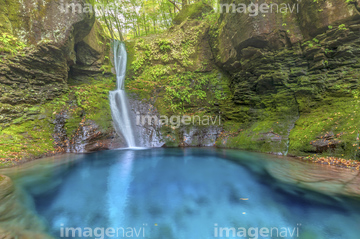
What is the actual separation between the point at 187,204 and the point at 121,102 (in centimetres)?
904

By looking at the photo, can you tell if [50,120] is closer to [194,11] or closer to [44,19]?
[44,19]

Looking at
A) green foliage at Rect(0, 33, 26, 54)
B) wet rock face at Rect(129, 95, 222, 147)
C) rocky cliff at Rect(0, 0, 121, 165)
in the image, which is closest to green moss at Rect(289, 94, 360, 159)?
wet rock face at Rect(129, 95, 222, 147)

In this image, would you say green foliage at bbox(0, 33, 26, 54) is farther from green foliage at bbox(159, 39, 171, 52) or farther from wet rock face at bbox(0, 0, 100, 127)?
green foliage at bbox(159, 39, 171, 52)

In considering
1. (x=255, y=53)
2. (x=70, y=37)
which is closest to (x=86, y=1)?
(x=70, y=37)

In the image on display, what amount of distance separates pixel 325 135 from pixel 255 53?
17.0 ft

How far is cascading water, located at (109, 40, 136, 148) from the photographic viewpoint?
968 cm

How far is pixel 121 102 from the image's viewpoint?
1086cm

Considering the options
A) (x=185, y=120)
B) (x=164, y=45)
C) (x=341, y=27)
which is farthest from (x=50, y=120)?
(x=341, y=27)

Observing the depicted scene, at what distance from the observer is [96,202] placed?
3479 millimetres

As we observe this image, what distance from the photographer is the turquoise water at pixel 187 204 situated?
8.55 feet

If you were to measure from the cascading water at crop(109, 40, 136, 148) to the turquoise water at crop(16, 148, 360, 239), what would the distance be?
14.1 ft

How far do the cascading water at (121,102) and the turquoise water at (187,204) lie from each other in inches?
170

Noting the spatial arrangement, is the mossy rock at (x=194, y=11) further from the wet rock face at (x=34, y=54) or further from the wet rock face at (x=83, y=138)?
the wet rock face at (x=83, y=138)

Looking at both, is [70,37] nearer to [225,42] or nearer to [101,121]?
Answer: [101,121]
